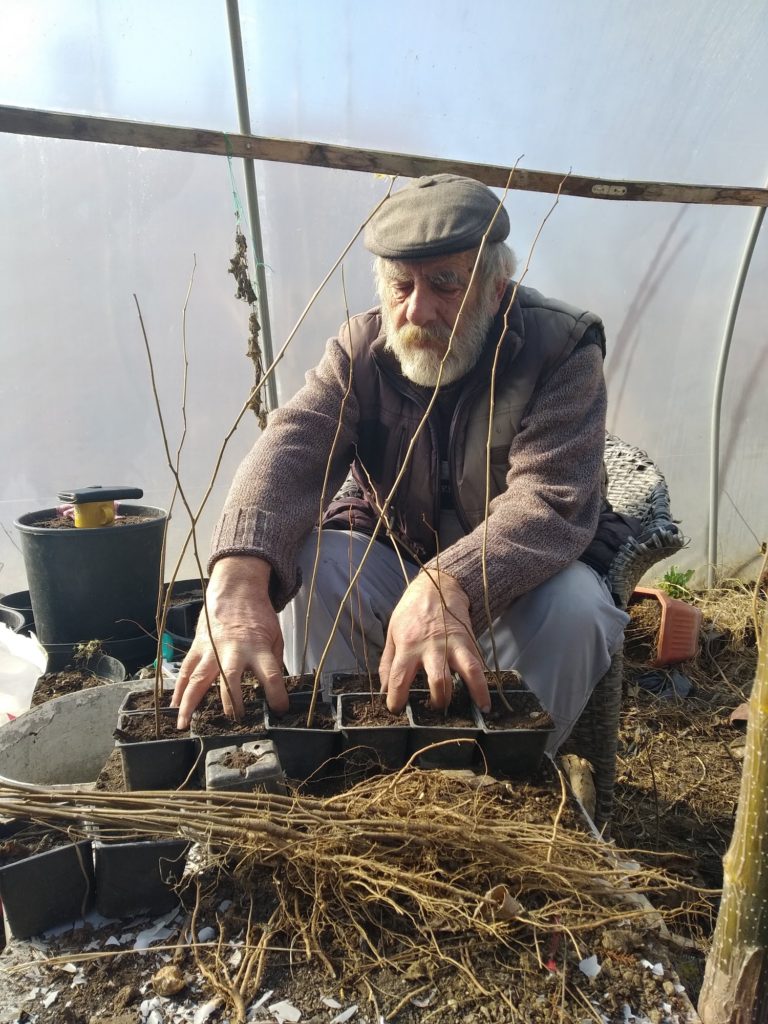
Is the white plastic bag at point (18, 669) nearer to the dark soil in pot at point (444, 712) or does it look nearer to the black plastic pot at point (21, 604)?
the black plastic pot at point (21, 604)

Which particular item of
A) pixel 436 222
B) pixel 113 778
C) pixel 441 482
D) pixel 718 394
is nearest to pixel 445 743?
pixel 113 778

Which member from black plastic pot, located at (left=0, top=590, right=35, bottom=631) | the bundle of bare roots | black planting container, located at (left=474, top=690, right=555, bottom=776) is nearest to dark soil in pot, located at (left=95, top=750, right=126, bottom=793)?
the bundle of bare roots

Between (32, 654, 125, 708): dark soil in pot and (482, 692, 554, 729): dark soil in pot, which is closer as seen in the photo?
(482, 692, 554, 729): dark soil in pot

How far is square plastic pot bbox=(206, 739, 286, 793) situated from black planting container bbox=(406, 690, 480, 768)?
260 millimetres

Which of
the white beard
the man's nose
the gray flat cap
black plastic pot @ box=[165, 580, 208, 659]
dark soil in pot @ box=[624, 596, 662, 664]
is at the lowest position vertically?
dark soil in pot @ box=[624, 596, 662, 664]

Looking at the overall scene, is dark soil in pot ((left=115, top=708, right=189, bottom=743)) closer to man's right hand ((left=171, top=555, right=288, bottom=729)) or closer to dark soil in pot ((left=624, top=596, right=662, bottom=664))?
man's right hand ((left=171, top=555, right=288, bottom=729))

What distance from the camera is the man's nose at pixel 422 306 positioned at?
1.85 m

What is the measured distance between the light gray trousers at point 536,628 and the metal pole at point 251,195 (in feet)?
4.55

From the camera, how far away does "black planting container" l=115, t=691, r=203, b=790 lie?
1244mm

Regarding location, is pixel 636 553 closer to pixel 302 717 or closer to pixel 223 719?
pixel 302 717

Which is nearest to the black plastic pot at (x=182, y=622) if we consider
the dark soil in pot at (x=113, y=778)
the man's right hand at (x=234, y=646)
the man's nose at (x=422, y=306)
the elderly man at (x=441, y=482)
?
the elderly man at (x=441, y=482)

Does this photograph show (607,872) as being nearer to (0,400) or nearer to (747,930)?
(747,930)

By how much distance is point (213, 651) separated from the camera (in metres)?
1.43

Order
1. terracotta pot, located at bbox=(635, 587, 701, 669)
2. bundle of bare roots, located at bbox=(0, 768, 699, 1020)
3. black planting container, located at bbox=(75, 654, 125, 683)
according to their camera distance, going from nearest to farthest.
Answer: bundle of bare roots, located at bbox=(0, 768, 699, 1020), black planting container, located at bbox=(75, 654, 125, 683), terracotta pot, located at bbox=(635, 587, 701, 669)
